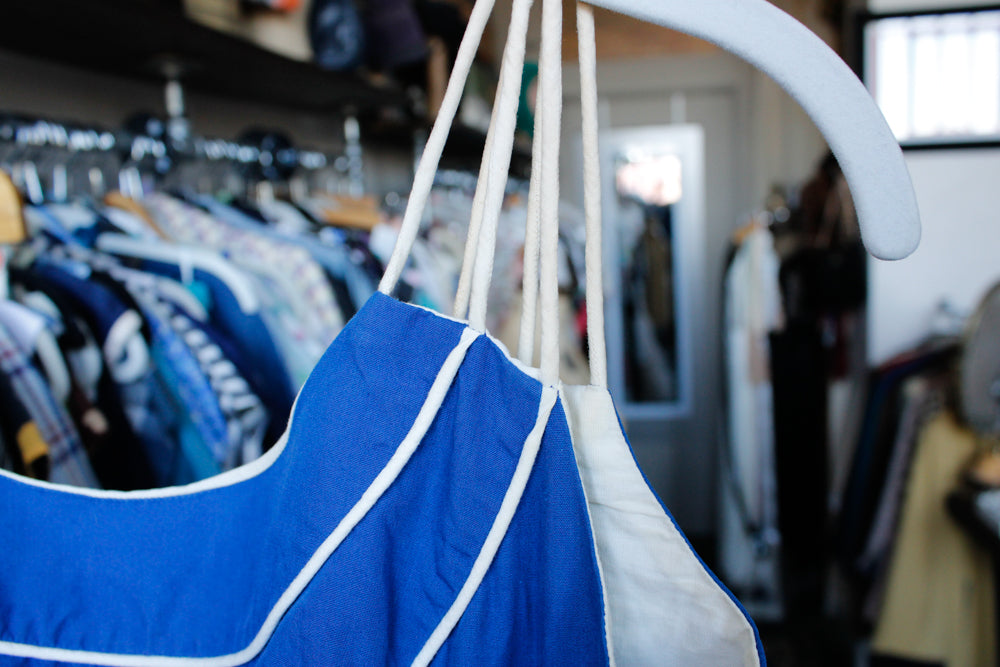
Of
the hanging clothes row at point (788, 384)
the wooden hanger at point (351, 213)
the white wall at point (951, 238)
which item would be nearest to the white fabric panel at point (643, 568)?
the wooden hanger at point (351, 213)

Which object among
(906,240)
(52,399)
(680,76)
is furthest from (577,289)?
(680,76)

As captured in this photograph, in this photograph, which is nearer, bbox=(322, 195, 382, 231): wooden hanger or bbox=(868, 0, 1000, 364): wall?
bbox=(322, 195, 382, 231): wooden hanger

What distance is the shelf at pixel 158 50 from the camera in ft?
2.51

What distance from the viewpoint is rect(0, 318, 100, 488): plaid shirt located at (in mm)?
547

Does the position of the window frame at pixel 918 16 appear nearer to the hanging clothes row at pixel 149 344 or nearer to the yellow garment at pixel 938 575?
the yellow garment at pixel 938 575

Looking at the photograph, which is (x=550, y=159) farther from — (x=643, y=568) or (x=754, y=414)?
(x=754, y=414)

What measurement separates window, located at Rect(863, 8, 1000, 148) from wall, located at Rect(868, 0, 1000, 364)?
4 centimetres

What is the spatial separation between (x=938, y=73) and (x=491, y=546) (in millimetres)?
1904

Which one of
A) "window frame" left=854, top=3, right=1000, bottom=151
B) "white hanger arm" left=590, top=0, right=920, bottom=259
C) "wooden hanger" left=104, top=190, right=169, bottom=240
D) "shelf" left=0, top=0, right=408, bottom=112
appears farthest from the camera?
"window frame" left=854, top=3, right=1000, bottom=151

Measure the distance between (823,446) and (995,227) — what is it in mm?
773

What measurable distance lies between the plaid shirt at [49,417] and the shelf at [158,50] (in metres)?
0.40

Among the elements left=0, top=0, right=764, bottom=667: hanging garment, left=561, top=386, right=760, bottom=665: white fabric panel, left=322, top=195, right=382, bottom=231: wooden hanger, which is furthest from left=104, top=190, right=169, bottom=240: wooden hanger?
left=561, top=386, right=760, bottom=665: white fabric panel

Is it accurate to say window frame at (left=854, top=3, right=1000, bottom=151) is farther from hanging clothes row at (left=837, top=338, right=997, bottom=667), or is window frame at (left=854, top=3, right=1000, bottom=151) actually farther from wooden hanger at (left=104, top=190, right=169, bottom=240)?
wooden hanger at (left=104, top=190, right=169, bottom=240)

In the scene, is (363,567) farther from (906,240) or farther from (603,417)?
(906,240)
